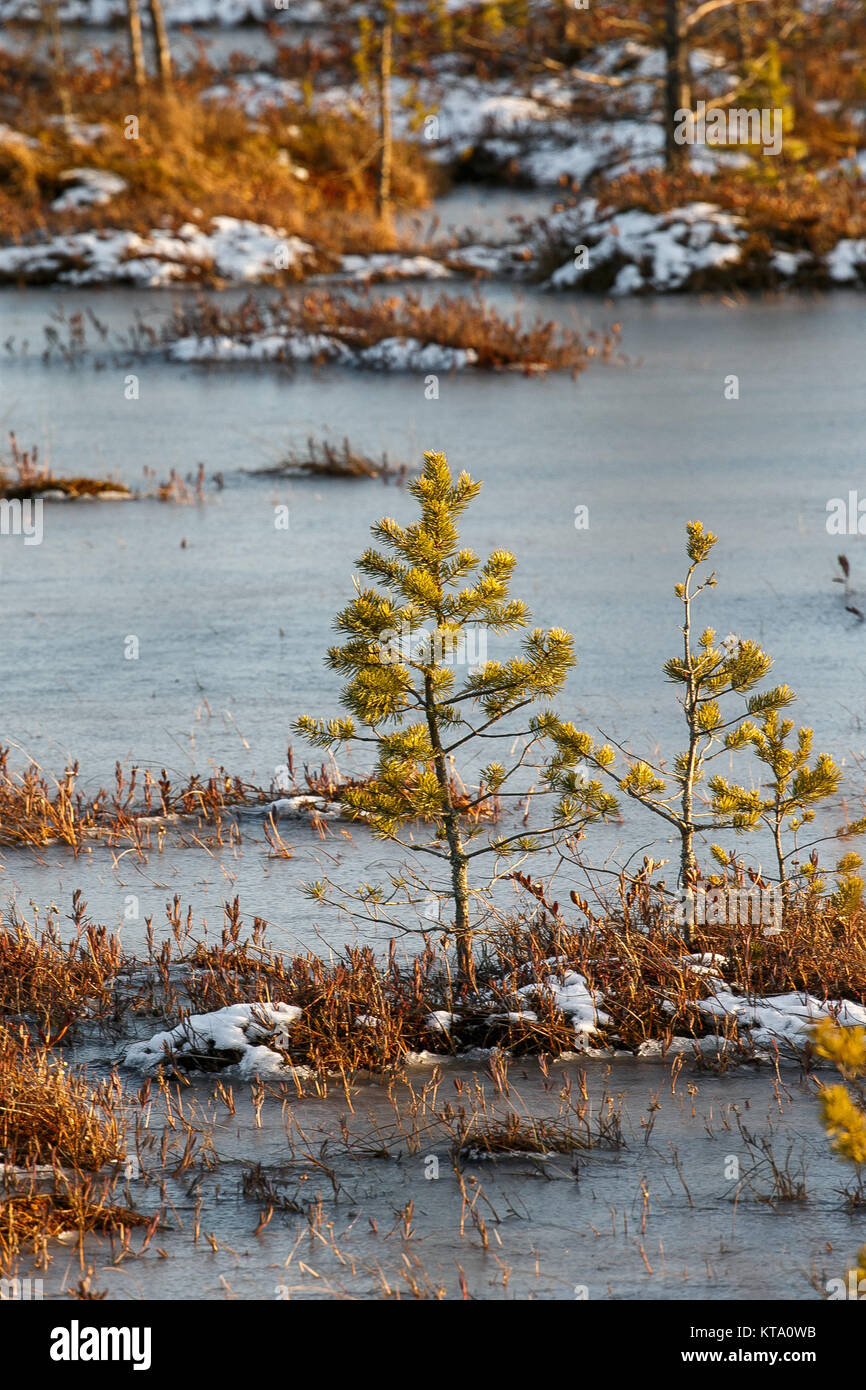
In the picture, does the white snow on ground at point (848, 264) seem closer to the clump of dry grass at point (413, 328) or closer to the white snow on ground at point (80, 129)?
the clump of dry grass at point (413, 328)

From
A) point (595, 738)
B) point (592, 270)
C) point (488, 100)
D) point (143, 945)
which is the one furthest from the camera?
point (488, 100)

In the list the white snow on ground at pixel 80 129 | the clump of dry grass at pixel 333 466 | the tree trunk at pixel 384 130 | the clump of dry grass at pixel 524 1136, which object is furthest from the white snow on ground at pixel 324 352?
the clump of dry grass at pixel 524 1136

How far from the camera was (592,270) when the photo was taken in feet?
71.8

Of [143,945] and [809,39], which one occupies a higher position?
[809,39]

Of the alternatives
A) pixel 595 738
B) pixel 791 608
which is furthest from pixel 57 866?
pixel 791 608

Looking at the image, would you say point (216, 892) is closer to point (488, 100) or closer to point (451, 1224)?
point (451, 1224)

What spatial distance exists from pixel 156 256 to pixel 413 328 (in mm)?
7151

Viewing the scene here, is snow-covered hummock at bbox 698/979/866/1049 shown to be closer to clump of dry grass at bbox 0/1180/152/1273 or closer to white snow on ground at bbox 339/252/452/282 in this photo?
clump of dry grass at bbox 0/1180/152/1273

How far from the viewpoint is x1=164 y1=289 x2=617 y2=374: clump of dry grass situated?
672 inches

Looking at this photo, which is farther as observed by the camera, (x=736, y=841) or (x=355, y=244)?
(x=355, y=244)

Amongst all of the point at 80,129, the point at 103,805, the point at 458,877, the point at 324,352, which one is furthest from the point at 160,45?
the point at 458,877

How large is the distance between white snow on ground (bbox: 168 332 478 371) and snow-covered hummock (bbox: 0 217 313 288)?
4660 mm

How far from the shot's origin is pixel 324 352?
1773 cm

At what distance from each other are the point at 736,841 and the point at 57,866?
8.97 ft
